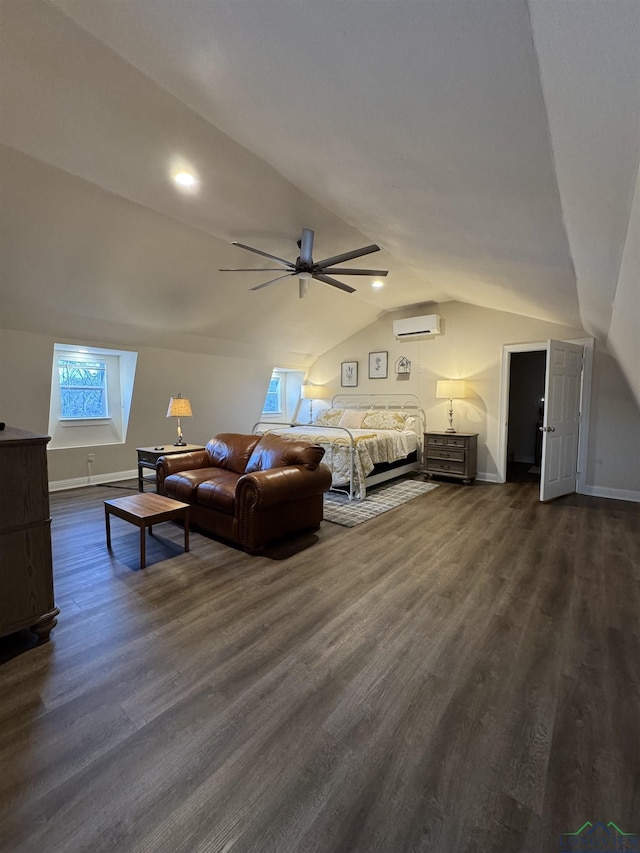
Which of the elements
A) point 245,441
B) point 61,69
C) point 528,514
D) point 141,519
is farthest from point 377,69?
point 528,514

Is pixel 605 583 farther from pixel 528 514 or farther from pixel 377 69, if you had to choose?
pixel 377 69

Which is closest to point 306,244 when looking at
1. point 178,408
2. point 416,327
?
point 178,408

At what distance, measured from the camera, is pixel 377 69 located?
132 centimetres

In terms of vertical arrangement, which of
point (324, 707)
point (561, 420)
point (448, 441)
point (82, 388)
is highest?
point (82, 388)

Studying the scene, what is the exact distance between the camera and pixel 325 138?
6.22 feet

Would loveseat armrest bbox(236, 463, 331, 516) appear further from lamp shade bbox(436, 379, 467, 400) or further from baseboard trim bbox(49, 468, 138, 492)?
baseboard trim bbox(49, 468, 138, 492)

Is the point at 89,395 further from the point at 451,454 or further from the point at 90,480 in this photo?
the point at 451,454

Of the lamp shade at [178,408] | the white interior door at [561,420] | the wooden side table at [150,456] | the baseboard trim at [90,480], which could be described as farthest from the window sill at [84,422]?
the white interior door at [561,420]

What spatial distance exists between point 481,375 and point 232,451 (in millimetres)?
4127

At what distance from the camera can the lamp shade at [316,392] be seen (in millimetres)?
7695

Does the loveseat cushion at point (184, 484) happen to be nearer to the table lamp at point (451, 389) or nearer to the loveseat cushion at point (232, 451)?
the loveseat cushion at point (232, 451)

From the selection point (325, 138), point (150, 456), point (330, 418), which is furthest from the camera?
point (330, 418)

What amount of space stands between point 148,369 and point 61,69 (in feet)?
12.4

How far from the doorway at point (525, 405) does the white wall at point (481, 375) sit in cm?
179
